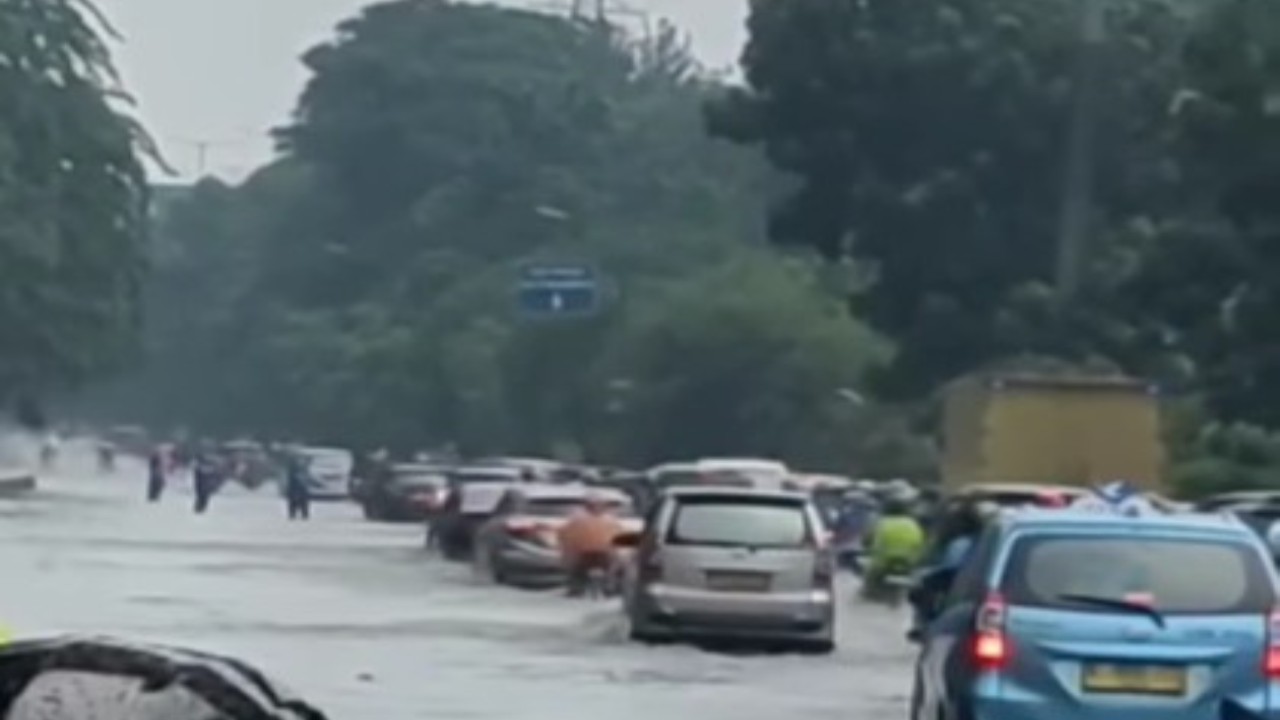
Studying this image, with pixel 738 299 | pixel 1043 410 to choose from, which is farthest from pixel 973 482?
pixel 738 299

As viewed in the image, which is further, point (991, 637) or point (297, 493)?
point (297, 493)

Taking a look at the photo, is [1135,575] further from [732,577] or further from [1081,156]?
[1081,156]

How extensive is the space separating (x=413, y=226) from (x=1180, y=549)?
122 m

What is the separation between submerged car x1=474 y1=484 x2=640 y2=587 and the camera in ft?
168

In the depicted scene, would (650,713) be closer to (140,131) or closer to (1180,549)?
(1180,549)

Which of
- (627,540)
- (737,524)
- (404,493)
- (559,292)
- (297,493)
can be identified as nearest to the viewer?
(737,524)

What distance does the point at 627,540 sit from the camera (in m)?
41.5

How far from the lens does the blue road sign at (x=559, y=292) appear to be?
92500 mm

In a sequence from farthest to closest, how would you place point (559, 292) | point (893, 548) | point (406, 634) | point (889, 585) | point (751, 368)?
point (559, 292) < point (751, 368) < point (889, 585) < point (893, 548) < point (406, 634)

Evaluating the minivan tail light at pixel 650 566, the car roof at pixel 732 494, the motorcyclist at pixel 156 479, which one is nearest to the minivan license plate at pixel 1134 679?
the minivan tail light at pixel 650 566

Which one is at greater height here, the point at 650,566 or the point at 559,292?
the point at 559,292

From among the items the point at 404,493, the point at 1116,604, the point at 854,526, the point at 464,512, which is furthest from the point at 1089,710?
the point at 404,493

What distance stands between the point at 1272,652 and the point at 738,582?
16252 mm

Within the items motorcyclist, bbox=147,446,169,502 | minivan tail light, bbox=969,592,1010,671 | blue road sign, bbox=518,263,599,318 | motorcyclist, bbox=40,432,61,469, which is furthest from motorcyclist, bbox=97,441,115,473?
minivan tail light, bbox=969,592,1010,671
